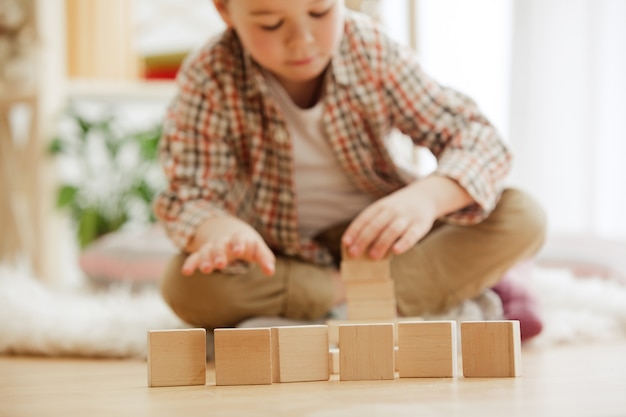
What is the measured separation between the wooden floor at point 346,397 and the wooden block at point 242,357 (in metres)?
0.02

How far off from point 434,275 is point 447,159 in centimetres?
17

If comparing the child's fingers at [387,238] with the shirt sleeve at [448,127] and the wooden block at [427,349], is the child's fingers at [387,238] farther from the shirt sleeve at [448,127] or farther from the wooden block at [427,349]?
the wooden block at [427,349]

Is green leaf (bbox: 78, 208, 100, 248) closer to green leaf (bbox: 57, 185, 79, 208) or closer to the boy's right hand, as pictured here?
green leaf (bbox: 57, 185, 79, 208)

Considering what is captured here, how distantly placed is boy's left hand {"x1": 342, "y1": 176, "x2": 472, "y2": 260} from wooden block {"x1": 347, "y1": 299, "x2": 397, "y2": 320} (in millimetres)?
52

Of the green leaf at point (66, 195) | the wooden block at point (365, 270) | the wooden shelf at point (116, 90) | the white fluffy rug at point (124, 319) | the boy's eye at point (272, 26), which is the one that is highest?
the wooden shelf at point (116, 90)

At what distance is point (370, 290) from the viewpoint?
1033 mm

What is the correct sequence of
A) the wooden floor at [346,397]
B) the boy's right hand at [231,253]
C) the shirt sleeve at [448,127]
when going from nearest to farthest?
the wooden floor at [346,397], the boy's right hand at [231,253], the shirt sleeve at [448,127]

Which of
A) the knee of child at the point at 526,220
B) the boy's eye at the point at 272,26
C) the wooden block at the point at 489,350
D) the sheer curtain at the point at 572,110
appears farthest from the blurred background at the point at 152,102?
the wooden block at the point at 489,350

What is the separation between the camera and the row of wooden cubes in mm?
787

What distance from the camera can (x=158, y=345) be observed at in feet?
2.63

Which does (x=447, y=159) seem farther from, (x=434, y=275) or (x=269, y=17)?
(x=269, y=17)

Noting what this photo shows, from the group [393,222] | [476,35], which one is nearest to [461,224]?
[393,222]

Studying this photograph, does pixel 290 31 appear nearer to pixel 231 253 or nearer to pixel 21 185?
pixel 231 253

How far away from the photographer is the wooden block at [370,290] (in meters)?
1.03
